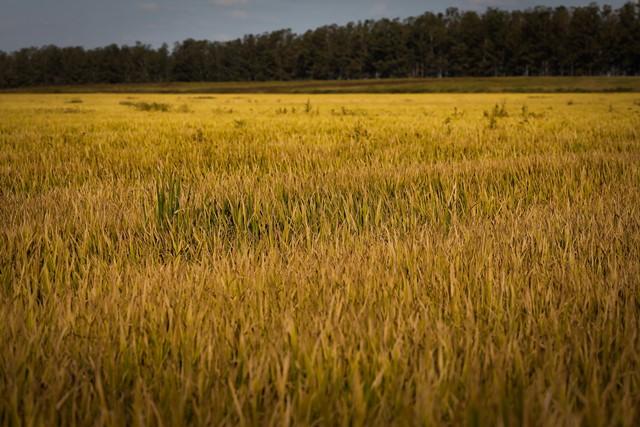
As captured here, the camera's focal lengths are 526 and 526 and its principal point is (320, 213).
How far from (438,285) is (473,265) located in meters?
0.31

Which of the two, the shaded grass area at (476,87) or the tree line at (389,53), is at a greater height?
the tree line at (389,53)

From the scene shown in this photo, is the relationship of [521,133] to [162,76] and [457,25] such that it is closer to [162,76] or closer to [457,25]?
[457,25]

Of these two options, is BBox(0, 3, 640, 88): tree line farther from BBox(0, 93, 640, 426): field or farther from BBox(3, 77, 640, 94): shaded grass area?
BBox(0, 93, 640, 426): field

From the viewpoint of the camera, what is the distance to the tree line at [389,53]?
120m

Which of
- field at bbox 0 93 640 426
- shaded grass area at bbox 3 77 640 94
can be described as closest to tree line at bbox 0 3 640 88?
shaded grass area at bbox 3 77 640 94

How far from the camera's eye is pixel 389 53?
445ft

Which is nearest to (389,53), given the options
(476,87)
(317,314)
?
(476,87)

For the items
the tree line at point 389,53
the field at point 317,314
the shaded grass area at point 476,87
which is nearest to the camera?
the field at point 317,314

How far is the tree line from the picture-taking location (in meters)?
120

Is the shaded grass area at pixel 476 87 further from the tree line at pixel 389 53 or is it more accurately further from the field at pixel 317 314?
the field at pixel 317 314

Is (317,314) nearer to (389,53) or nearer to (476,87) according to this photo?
(476,87)

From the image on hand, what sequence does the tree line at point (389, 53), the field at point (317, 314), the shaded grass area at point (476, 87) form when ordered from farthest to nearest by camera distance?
the tree line at point (389, 53), the shaded grass area at point (476, 87), the field at point (317, 314)

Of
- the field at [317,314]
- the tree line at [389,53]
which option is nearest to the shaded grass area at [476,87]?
the tree line at [389,53]

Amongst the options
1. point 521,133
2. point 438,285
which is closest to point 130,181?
point 438,285
